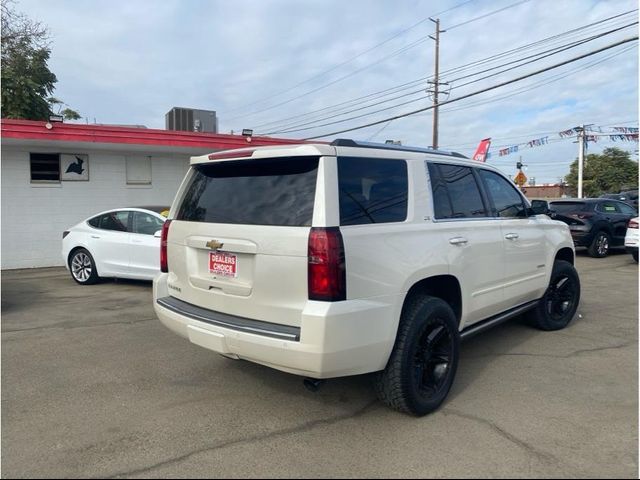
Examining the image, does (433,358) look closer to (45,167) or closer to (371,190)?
(371,190)

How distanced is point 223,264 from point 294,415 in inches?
49.5

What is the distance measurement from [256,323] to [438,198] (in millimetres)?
1826

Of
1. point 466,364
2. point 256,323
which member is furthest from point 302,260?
point 466,364

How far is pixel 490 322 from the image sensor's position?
4.66 metres

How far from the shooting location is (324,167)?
3207mm

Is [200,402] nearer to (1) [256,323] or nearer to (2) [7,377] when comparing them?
(1) [256,323]

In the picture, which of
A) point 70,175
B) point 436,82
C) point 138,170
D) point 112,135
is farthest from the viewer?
point 436,82

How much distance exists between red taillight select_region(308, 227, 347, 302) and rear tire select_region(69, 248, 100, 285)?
7572 mm

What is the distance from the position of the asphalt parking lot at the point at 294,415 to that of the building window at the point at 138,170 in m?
8.14

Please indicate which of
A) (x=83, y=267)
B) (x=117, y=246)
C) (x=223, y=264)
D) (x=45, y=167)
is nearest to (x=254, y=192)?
(x=223, y=264)

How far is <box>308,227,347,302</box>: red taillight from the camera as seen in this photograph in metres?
3.01

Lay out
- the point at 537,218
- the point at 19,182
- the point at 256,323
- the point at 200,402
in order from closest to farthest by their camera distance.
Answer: the point at 256,323 < the point at 200,402 < the point at 537,218 < the point at 19,182

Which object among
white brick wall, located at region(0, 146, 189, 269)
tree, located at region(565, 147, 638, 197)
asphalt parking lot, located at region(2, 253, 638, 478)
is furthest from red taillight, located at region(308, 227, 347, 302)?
tree, located at region(565, 147, 638, 197)

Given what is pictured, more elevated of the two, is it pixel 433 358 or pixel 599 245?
pixel 599 245
